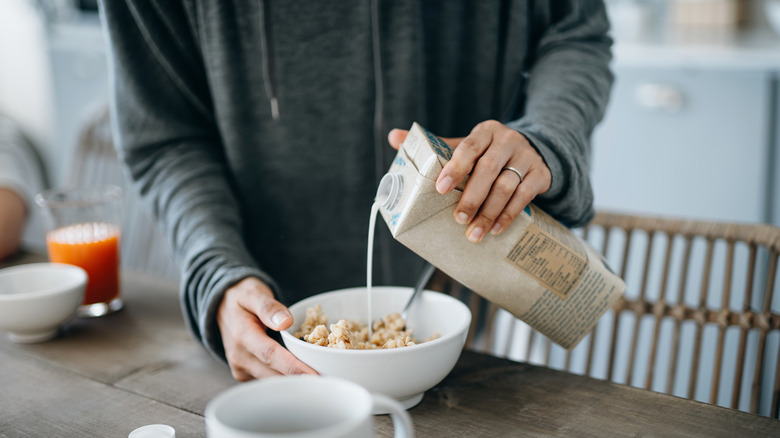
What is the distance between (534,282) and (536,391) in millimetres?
138

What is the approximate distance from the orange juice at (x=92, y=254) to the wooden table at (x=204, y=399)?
0.37 ft

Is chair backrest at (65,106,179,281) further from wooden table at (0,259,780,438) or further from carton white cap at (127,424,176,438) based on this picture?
carton white cap at (127,424,176,438)

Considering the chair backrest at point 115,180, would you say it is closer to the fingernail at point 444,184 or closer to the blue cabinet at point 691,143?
the fingernail at point 444,184

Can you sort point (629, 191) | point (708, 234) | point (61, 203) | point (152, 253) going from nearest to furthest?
1. point (708, 234)
2. point (61, 203)
3. point (152, 253)
4. point (629, 191)

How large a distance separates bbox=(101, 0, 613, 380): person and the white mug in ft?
1.32

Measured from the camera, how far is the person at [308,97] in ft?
3.22

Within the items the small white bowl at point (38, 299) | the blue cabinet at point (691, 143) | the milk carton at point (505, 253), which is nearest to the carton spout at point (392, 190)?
the milk carton at point (505, 253)

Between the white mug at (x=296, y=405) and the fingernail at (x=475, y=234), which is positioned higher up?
the fingernail at (x=475, y=234)

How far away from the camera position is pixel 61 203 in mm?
1065

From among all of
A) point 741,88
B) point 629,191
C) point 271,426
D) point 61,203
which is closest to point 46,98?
point 61,203

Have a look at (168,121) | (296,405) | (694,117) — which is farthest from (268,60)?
(694,117)

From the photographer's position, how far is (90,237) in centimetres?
107

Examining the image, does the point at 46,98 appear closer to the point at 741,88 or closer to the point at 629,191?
the point at 629,191

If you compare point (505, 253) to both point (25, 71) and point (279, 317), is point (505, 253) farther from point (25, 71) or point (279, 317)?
point (25, 71)
